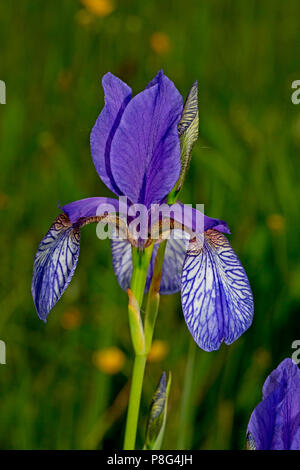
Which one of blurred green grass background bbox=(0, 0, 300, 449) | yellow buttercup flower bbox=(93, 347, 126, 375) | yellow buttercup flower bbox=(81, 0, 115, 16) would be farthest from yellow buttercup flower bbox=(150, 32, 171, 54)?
yellow buttercup flower bbox=(93, 347, 126, 375)

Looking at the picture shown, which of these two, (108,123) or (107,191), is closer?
(108,123)

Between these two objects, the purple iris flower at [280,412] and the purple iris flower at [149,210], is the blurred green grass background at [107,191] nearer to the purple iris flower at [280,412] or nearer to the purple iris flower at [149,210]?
the purple iris flower at [149,210]

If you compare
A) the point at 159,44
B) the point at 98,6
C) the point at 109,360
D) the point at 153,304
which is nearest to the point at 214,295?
the point at 153,304

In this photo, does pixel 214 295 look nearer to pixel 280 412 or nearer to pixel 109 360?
pixel 280 412

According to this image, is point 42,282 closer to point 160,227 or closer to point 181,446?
point 160,227

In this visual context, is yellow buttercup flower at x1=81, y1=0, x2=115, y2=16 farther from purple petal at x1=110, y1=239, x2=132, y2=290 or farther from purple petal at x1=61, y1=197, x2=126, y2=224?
purple petal at x1=61, y1=197, x2=126, y2=224

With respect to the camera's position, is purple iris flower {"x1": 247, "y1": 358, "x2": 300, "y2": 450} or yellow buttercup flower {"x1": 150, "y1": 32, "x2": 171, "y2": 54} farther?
yellow buttercup flower {"x1": 150, "y1": 32, "x2": 171, "y2": 54}

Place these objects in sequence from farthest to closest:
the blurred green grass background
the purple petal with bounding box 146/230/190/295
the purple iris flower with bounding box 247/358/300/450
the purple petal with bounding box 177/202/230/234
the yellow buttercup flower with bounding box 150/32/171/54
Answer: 1. the yellow buttercup flower with bounding box 150/32/171/54
2. the blurred green grass background
3. the purple petal with bounding box 146/230/190/295
4. the purple petal with bounding box 177/202/230/234
5. the purple iris flower with bounding box 247/358/300/450
